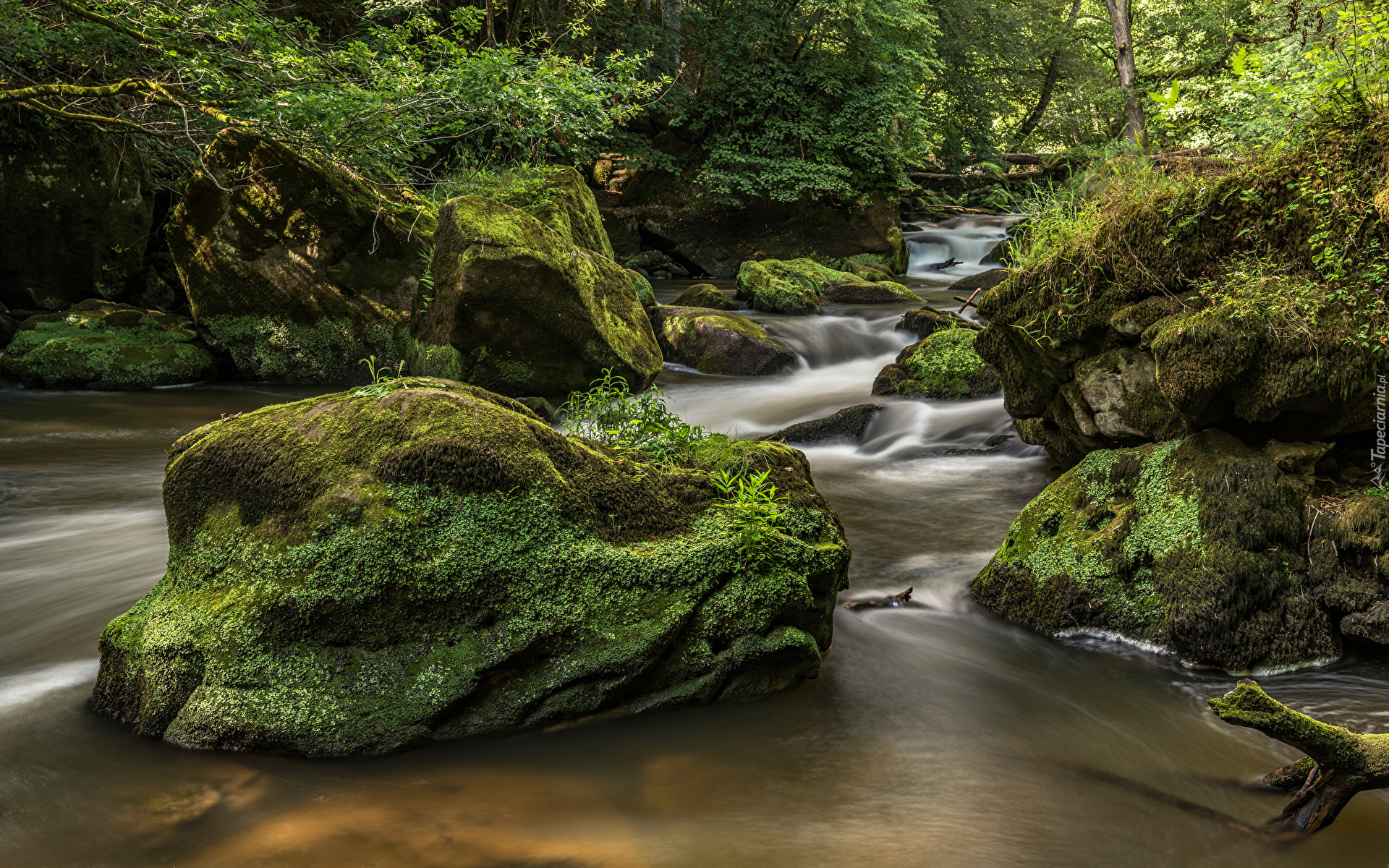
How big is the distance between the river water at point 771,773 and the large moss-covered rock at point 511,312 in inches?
170

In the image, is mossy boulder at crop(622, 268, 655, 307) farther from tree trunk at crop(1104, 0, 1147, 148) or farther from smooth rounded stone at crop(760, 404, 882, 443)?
tree trunk at crop(1104, 0, 1147, 148)

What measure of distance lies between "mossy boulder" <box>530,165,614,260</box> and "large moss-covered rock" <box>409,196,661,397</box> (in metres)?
1.50

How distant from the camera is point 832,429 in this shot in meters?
8.67

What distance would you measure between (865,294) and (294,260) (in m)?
10.3

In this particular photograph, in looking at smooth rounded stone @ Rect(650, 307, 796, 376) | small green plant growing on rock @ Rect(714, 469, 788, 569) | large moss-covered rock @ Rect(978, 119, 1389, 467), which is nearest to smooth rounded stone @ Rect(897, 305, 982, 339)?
smooth rounded stone @ Rect(650, 307, 796, 376)

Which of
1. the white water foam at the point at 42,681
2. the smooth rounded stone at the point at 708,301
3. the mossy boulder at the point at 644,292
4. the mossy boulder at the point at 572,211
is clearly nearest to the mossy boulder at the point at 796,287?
the smooth rounded stone at the point at 708,301

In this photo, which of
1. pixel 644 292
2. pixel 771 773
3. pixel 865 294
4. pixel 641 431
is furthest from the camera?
pixel 865 294

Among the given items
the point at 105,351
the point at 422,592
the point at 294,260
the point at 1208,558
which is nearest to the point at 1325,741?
the point at 1208,558

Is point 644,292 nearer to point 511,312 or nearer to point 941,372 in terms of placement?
point 511,312

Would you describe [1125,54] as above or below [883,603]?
above

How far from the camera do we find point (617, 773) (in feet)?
10.4

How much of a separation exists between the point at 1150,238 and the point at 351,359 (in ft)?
30.7

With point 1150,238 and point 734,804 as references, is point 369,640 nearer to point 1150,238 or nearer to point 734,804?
point 734,804

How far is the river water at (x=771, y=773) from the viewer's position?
2.74 metres
